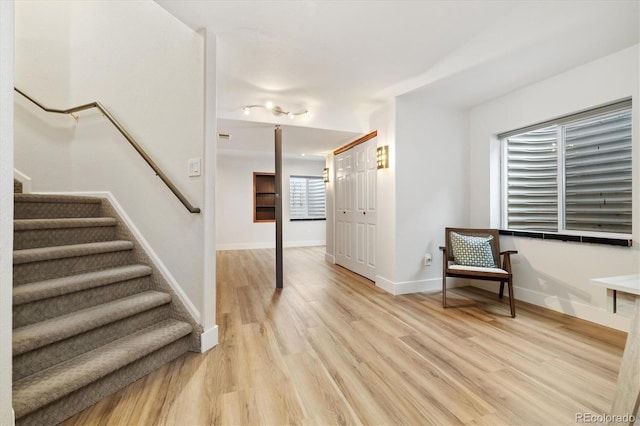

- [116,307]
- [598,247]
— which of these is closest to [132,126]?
[116,307]

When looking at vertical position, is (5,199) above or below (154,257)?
above

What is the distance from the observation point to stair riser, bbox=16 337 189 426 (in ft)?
3.96

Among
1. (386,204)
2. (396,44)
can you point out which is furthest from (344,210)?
(396,44)

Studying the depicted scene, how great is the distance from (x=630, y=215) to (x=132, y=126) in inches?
168

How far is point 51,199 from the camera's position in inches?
82.0

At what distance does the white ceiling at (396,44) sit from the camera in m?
1.84

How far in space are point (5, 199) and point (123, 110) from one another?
1.69 metres

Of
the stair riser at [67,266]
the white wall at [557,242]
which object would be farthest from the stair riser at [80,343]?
the white wall at [557,242]

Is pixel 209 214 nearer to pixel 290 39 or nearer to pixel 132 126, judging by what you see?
pixel 132 126

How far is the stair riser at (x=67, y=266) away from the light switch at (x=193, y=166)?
850mm

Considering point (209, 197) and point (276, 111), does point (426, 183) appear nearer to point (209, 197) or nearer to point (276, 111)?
point (276, 111)

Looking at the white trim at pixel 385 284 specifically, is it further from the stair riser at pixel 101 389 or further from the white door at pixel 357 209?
the stair riser at pixel 101 389

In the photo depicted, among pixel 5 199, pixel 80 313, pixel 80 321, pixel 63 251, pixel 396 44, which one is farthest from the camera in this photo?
pixel 396 44

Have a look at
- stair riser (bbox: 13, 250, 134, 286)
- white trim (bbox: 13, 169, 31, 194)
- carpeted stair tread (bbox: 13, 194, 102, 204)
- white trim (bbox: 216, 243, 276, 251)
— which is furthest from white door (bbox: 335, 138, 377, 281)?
white trim (bbox: 13, 169, 31, 194)
